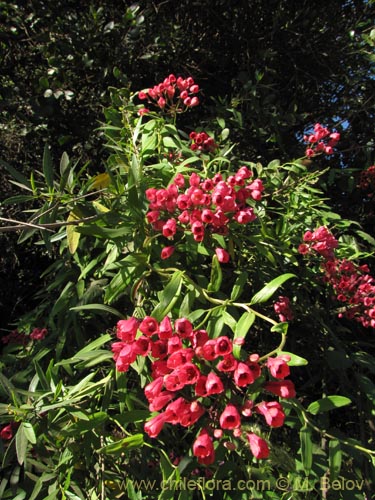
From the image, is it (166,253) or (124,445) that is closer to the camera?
(124,445)

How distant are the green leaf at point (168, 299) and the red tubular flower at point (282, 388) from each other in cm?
28

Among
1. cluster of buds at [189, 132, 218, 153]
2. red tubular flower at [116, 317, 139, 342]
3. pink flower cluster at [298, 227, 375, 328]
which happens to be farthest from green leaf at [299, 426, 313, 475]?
cluster of buds at [189, 132, 218, 153]

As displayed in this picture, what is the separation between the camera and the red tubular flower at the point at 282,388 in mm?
790

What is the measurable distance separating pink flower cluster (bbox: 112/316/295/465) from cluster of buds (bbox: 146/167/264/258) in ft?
1.06

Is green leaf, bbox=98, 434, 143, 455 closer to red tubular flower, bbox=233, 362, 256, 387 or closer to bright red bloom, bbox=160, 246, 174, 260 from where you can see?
red tubular flower, bbox=233, 362, 256, 387

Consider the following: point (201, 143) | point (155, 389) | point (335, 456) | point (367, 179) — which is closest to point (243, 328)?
point (155, 389)

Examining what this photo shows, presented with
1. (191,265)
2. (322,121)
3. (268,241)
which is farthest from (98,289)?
(322,121)

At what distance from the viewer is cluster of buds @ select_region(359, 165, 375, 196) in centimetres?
235

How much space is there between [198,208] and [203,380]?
1.66 feet

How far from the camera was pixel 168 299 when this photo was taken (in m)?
0.97

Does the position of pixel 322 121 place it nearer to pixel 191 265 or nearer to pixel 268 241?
pixel 268 241

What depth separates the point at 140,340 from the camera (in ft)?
2.79

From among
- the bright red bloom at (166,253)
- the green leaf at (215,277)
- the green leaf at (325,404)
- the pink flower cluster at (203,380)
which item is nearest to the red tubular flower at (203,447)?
the pink flower cluster at (203,380)

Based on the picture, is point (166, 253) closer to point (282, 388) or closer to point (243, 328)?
point (243, 328)
